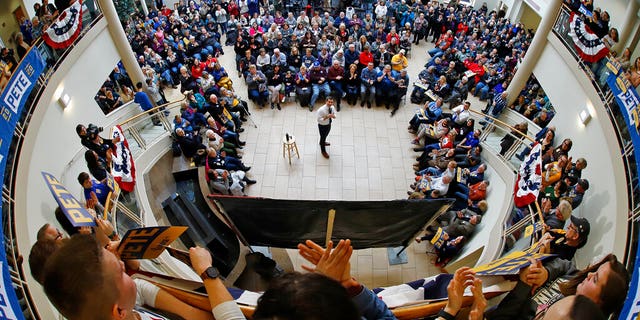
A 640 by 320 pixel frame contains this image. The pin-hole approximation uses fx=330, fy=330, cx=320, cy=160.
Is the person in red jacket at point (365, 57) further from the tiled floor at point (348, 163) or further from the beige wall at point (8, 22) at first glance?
the beige wall at point (8, 22)

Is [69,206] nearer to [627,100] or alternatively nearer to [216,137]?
[216,137]

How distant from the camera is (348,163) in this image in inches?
346

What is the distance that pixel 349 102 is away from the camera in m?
10.8

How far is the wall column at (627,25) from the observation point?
270 inches

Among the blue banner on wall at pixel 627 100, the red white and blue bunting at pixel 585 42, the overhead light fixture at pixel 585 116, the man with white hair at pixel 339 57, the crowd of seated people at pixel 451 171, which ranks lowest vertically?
the crowd of seated people at pixel 451 171

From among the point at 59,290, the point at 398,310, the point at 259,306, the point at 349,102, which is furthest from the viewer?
the point at 349,102

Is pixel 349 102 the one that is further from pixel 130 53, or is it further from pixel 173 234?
pixel 173 234

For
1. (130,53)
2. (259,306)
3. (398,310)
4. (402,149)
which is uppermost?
(259,306)

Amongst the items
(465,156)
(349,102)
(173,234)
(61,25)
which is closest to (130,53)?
(61,25)

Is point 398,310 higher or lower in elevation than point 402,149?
higher

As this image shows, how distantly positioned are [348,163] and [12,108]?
21.7 feet

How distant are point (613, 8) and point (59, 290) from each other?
37.5 ft

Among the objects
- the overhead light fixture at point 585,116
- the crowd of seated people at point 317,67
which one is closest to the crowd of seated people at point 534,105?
the overhead light fixture at point 585,116

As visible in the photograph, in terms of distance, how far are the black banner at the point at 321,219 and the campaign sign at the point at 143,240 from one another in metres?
2.09
